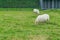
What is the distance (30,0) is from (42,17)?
77.2 ft

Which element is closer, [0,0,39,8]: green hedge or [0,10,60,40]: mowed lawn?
[0,10,60,40]: mowed lawn

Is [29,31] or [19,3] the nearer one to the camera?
[29,31]

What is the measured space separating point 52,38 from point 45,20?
4515 mm

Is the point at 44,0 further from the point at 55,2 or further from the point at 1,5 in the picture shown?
the point at 1,5

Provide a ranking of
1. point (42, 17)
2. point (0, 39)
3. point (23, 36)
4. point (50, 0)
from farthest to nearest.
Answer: point (50, 0) < point (42, 17) < point (23, 36) < point (0, 39)

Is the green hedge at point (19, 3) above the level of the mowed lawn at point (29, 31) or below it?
below

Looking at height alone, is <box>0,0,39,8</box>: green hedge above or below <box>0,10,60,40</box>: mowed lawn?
below

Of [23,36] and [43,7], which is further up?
[23,36]

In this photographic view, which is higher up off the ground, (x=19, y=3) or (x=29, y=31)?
(x=29, y=31)

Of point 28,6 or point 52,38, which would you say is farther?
point 28,6

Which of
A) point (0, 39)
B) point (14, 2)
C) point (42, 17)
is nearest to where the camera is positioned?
point (0, 39)

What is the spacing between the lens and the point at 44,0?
112 ft

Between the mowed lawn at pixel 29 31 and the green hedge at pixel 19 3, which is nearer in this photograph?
the mowed lawn at pixel 29 31

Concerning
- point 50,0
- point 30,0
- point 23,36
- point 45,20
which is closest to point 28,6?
point 30,0
